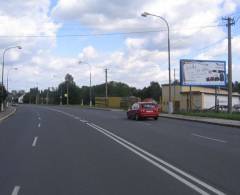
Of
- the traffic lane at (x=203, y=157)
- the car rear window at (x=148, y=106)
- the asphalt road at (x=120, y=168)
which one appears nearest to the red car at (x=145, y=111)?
the car rear window at (x=148, y=106)

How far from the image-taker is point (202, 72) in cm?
5684

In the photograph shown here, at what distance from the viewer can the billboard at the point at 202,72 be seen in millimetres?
56156

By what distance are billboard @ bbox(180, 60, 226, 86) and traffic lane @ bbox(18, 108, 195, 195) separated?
131 feet

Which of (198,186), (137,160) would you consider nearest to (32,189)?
(198,186)

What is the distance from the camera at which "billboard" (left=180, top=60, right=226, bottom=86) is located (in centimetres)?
5616

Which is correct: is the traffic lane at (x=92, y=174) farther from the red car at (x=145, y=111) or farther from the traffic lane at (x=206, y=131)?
the red car at (x=145, y=111)

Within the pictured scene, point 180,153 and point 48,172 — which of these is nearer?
point 48,172

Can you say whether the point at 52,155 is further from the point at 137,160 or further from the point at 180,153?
the point at 180,153

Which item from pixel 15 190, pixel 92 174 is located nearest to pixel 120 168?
pixel 92 174

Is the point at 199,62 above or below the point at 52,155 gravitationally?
above

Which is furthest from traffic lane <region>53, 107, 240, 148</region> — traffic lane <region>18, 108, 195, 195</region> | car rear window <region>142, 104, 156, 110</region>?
car rear window <region>142, 104, 156, 110</region>

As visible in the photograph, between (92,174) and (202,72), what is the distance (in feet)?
153

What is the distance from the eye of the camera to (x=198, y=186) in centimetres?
976

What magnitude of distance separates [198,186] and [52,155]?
21.3ft
